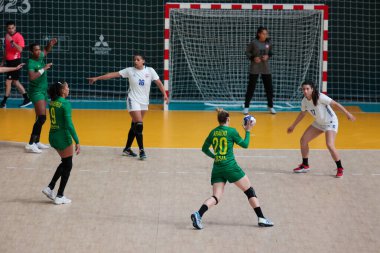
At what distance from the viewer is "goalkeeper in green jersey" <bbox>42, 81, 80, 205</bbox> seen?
11.8 metres

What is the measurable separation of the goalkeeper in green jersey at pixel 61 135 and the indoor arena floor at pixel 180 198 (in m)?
0.22

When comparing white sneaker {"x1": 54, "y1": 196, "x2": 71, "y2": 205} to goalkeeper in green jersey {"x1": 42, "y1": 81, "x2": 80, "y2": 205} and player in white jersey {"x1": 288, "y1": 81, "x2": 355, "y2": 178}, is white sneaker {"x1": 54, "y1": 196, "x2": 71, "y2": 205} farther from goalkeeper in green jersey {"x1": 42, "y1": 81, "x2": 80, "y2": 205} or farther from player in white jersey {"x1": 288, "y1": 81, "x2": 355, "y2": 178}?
player in white jersey {"x1": 288, "y1": 81, "x2": 355, "y2": 178}

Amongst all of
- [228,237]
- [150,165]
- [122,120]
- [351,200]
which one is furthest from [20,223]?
[122,120]

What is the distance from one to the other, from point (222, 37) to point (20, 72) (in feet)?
18.2

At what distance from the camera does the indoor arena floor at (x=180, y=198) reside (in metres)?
10.3

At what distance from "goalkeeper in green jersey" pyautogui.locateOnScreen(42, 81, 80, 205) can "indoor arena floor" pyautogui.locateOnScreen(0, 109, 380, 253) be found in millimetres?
216

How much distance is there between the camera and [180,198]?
12.4m

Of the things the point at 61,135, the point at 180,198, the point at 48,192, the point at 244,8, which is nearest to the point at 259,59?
the point at 244,8

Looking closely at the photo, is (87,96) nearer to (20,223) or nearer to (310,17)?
(310,17)

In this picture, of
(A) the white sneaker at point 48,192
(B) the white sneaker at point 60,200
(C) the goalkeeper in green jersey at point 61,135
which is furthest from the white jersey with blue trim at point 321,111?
(A) the white sneaker at point 48,192

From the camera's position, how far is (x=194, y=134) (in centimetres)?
1753

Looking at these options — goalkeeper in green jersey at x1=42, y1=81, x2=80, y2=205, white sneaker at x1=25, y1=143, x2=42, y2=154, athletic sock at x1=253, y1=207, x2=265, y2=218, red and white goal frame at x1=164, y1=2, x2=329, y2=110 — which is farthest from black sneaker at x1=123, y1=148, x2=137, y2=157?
red and white goal frame at x1=164, y1=2, x2=329, y2=110

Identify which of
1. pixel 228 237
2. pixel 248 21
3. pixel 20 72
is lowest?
pixel 228 237

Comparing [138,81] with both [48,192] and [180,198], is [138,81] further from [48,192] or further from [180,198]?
[48,192]
